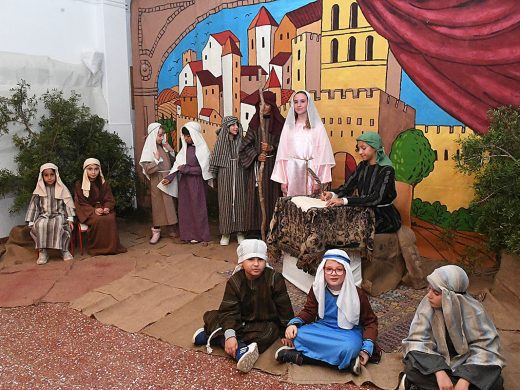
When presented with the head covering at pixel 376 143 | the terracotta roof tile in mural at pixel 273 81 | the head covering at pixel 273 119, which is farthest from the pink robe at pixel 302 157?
the terracotta roof tile in mural at pixel 273 81

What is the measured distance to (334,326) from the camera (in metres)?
3.28

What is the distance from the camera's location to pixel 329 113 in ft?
19.1

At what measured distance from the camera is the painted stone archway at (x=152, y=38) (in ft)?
23.2

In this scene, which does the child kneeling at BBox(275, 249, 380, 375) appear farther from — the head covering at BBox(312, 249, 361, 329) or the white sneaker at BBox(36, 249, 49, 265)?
the white sneaker at BBox(36, 249, 49, 265)

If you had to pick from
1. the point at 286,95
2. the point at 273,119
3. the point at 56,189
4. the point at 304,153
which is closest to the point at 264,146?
the point at 273,119

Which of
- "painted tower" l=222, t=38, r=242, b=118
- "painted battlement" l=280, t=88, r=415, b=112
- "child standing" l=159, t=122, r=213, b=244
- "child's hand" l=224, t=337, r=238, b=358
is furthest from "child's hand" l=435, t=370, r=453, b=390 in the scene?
"painted tower" l=222, t=38, r=242, b=118

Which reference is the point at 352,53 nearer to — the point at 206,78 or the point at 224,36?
the point at 224,36

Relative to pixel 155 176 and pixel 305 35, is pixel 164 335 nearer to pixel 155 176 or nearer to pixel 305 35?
pixel 155 176

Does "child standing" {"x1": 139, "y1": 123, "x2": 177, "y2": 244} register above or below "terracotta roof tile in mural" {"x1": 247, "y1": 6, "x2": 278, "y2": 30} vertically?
below

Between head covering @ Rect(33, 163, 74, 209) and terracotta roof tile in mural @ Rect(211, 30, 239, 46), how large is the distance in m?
2.83

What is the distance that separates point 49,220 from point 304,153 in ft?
10.1

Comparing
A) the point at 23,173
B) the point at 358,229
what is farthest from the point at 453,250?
the point at 23,173

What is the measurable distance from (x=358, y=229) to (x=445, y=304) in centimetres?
158

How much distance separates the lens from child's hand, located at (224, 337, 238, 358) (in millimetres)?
3324
